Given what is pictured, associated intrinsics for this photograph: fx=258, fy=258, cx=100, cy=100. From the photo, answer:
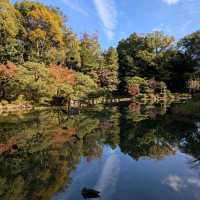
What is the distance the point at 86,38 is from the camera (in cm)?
4894

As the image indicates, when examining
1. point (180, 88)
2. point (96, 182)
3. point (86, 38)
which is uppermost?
point (86, 38)

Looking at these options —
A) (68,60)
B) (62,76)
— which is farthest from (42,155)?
(68,60)

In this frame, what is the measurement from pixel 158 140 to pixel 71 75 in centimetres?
2391

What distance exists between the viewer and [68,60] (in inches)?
1757

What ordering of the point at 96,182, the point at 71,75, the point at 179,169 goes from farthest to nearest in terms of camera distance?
the point at 71,75, the point at 179,169, the point at 96,182

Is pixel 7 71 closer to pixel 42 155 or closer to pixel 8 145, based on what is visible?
pixel 8 145

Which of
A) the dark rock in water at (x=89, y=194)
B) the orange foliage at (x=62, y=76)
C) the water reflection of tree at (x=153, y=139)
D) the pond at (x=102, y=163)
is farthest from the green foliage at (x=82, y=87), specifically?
the dark rock in water at (x=89, y=194)

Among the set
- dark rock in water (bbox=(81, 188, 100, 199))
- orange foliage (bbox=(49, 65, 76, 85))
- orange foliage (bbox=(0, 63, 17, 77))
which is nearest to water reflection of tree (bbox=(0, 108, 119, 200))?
dark rock in water (bbox=(81, 188, 100, 199))

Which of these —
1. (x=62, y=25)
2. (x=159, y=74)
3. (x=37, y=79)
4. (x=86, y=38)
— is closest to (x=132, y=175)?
(x=37, y=79)

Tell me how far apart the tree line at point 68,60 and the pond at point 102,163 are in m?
15.6

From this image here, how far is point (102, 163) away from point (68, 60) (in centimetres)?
3696

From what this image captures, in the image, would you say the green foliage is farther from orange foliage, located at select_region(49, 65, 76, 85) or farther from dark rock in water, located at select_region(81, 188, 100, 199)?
dark rock in water, located at select_region(81, 188, 100, 199)

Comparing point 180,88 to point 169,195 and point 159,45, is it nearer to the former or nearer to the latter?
point 159,45

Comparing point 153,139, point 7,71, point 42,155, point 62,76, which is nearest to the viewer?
point 42,155
